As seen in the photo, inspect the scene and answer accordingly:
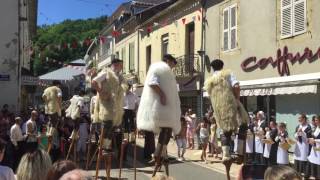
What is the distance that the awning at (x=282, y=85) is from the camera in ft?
52.6

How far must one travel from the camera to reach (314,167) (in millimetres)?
13883

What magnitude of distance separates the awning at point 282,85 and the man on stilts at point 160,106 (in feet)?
27.9

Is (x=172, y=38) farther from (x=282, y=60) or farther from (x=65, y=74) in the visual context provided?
(x=282, y=60)

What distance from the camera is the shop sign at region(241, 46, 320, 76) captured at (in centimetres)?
1705

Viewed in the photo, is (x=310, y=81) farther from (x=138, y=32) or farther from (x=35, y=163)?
(x=138, y=32)

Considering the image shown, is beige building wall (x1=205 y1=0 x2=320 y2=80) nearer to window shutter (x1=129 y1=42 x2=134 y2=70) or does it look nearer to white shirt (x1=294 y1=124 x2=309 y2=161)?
white shirt (x1=294 y1=124 x2=309 y2=161)

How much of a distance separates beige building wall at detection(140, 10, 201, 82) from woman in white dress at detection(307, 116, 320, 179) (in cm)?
1254

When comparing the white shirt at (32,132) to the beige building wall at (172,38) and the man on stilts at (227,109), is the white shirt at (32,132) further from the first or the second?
the beige building wall at (172,38)

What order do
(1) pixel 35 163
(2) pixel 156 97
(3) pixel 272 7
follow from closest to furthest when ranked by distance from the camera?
(1) pixel 35 163, (2) pixel 156 97, (3) pixel 272 7

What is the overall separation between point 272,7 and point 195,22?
293 inches

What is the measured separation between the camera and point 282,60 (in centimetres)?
1853

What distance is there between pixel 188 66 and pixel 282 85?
961 centimetres

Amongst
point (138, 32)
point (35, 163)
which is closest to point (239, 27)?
point (138, 32)

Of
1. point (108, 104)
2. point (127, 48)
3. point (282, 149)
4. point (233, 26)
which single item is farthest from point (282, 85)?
point (127, 48)
